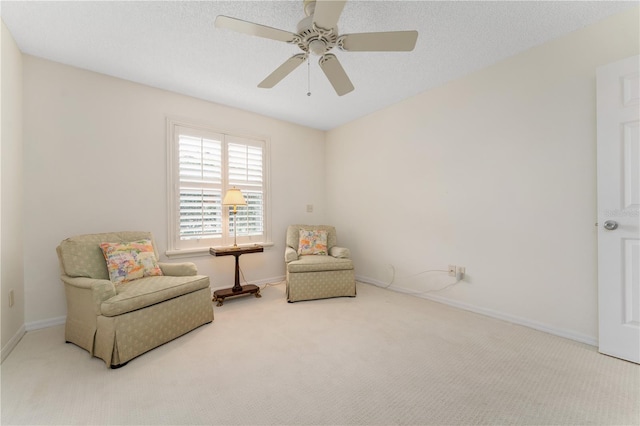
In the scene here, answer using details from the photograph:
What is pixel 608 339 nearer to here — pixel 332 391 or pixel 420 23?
pixel 332 391

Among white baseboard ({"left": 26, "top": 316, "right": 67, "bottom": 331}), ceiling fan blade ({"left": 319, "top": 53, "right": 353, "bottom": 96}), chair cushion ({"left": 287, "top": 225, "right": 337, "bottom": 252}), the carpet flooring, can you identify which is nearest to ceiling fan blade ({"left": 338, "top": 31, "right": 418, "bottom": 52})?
ceiling fan blade ({"left": 319, "top": 53, "right": 353, "bottom": 96})

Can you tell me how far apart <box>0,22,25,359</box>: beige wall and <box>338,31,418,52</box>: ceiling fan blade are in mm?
2595

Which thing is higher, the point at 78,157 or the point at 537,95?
the point at 537,95

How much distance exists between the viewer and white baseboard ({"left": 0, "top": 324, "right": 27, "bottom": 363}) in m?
1.89

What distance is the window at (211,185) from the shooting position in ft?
10.6

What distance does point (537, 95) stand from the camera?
93.5 inches

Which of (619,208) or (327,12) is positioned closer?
(327,12)

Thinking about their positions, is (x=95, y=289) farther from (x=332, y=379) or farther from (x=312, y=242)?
(x=312, y=242)

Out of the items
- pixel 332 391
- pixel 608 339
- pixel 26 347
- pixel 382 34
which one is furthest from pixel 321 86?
pixel 26 347

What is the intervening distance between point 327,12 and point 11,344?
3289 millimetres

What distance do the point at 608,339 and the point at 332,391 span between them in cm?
209

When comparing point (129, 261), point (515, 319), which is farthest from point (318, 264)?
point (515, 319)

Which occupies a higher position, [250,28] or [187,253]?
[250,28]

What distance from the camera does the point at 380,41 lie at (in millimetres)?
1638
